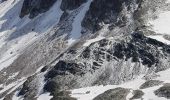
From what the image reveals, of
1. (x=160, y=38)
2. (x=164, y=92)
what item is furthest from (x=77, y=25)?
(x=164, y=92)

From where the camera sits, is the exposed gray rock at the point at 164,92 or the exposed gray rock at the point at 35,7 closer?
the exposed gray rock at the point at 164,92

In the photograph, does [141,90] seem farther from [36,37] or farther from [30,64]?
[36,37]

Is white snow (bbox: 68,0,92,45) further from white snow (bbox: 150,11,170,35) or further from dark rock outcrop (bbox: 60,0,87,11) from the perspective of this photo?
white snow (bbox: 150,11,170,35)

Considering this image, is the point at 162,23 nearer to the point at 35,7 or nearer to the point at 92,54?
the point at 92,54

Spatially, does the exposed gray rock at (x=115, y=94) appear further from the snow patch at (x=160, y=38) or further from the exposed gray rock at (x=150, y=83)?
the snow patch at (x=160, y=38)

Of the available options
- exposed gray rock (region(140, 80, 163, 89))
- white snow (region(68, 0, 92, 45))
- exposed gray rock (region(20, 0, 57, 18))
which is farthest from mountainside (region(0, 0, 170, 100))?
exposed gray rock (region(20, 0, 57, 18))

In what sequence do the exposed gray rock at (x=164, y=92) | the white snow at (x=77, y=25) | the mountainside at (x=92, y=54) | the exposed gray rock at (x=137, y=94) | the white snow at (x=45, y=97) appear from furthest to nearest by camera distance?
the white snow at (x=77, y=25) → the white snow at (x=45, y=97) → the mountainside at (x=92, y=54) → the exposed gray rock at (x=137, y=94) → the exposed gray rock at (x=164, y=92)

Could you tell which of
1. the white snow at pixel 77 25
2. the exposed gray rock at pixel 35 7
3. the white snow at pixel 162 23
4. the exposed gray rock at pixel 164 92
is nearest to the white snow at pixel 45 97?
the exposed gray rock at pixel 164 92

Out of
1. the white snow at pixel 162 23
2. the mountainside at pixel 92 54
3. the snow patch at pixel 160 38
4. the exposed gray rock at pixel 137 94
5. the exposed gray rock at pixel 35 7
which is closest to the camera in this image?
the exposed gray rock at pixel 137 94
